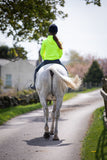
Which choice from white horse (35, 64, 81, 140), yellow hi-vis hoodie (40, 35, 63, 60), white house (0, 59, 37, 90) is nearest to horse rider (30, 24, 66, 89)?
yellow hi-vis hoodie (40, 35, 63, 60)

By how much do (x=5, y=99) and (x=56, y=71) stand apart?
10.9m

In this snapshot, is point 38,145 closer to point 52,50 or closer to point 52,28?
point 52,50

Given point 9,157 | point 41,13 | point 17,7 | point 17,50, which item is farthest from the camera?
point 17,50

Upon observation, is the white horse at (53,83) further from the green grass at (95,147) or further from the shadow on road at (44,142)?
the green grass at (95,147)

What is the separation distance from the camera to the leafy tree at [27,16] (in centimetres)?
1378

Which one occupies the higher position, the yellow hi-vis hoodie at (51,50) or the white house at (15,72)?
the yellow hi-vis hoodie at (51,50)

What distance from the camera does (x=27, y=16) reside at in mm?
14602

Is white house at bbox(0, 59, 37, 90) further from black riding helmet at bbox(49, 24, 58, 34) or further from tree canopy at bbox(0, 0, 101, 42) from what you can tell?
black riding helmet at bbox(49, 24, 58, 34)

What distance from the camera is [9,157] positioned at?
570cm

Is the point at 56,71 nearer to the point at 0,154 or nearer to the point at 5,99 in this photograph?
the point at 0,154


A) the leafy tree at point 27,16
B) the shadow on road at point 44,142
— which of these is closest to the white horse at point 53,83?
the shadow on road at point 44,142

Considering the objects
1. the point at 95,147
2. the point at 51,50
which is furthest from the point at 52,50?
the point at 95,147

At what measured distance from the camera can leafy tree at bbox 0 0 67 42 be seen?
13781 millimetres

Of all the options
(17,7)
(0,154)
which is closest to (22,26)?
(17,7)
